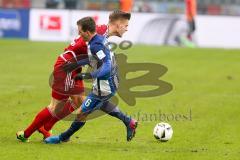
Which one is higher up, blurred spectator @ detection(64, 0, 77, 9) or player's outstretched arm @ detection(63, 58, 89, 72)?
player's outstretched arm @ detection(63, 58, 89, 72)

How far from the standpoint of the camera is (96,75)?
400 inches

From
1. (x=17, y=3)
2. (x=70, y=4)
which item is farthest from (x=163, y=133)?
(x=17, y=3)

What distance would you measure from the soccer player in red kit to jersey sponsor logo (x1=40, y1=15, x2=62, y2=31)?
23.9 m

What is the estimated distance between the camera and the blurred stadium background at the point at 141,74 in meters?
10.5

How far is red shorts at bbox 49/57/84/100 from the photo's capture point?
11.0 meters

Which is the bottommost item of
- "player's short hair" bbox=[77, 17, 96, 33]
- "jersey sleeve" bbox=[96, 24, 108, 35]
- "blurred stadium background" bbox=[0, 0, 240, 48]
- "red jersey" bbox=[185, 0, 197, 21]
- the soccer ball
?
"blurred stadium background" bbox=[0, 0, 240, 48]

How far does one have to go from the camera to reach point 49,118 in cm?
1088

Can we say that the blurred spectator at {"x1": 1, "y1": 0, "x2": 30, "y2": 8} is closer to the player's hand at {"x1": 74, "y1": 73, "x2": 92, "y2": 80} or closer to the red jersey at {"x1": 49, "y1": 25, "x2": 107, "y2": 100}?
the red jersey at {"x1": 49, "y1": 25, "x2": 107, "y2": 100}

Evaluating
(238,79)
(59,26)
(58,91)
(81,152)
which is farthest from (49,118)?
(59,26)

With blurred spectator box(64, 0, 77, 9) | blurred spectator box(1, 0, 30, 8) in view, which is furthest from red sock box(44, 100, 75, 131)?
blurred spectator box(1, 0, 30, 8)

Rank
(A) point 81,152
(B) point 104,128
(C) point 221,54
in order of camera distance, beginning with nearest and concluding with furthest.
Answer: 1. (A) point 81,152
2. (B) point 104,128
3. (C) point 221,54

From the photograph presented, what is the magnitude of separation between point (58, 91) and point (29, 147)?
1.14 meters

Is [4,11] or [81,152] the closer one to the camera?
[81,152]

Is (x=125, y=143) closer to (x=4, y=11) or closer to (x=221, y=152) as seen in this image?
(x=221, y=152)
